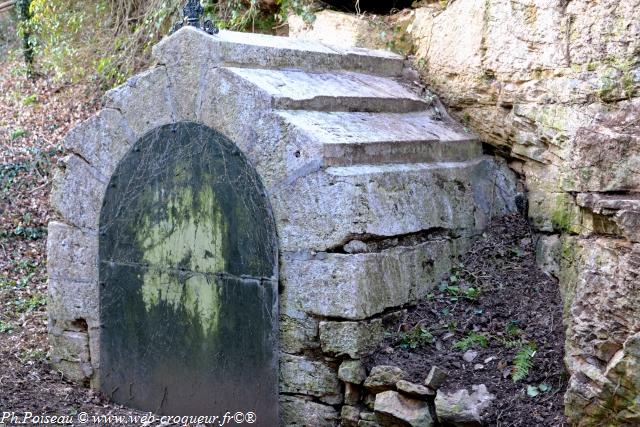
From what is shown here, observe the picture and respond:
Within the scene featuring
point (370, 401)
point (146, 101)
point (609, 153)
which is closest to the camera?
point (609, 153)

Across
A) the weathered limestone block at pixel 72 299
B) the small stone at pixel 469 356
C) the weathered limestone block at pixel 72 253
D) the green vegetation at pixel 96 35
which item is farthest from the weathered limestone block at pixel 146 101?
the green vegetation at pixel 96 35

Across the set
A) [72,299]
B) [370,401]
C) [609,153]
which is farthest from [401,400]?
[72,299]

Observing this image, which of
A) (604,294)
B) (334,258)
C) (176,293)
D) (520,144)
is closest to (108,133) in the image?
(176,293)

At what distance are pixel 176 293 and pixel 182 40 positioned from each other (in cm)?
152

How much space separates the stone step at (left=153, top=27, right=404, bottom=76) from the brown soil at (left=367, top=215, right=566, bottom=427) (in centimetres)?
155

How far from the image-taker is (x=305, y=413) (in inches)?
167

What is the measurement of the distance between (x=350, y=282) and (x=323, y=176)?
57 centimetres

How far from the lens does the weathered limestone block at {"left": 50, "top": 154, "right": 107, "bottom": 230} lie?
516 cm

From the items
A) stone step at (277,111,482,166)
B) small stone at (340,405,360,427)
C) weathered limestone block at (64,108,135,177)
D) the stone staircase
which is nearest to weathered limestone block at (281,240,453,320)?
the stone staircase

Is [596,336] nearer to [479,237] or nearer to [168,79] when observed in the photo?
[479,237]

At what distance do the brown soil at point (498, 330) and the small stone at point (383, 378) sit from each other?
0.07 metres

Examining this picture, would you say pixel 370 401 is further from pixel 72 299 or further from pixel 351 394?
pixel 72 299

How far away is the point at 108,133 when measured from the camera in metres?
5.07

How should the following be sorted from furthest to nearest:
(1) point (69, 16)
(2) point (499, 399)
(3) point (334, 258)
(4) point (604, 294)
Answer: (1) point (69, 16) → (3) point (334, 258) → (2) point (499, 399) → (4) point (604, 294)
